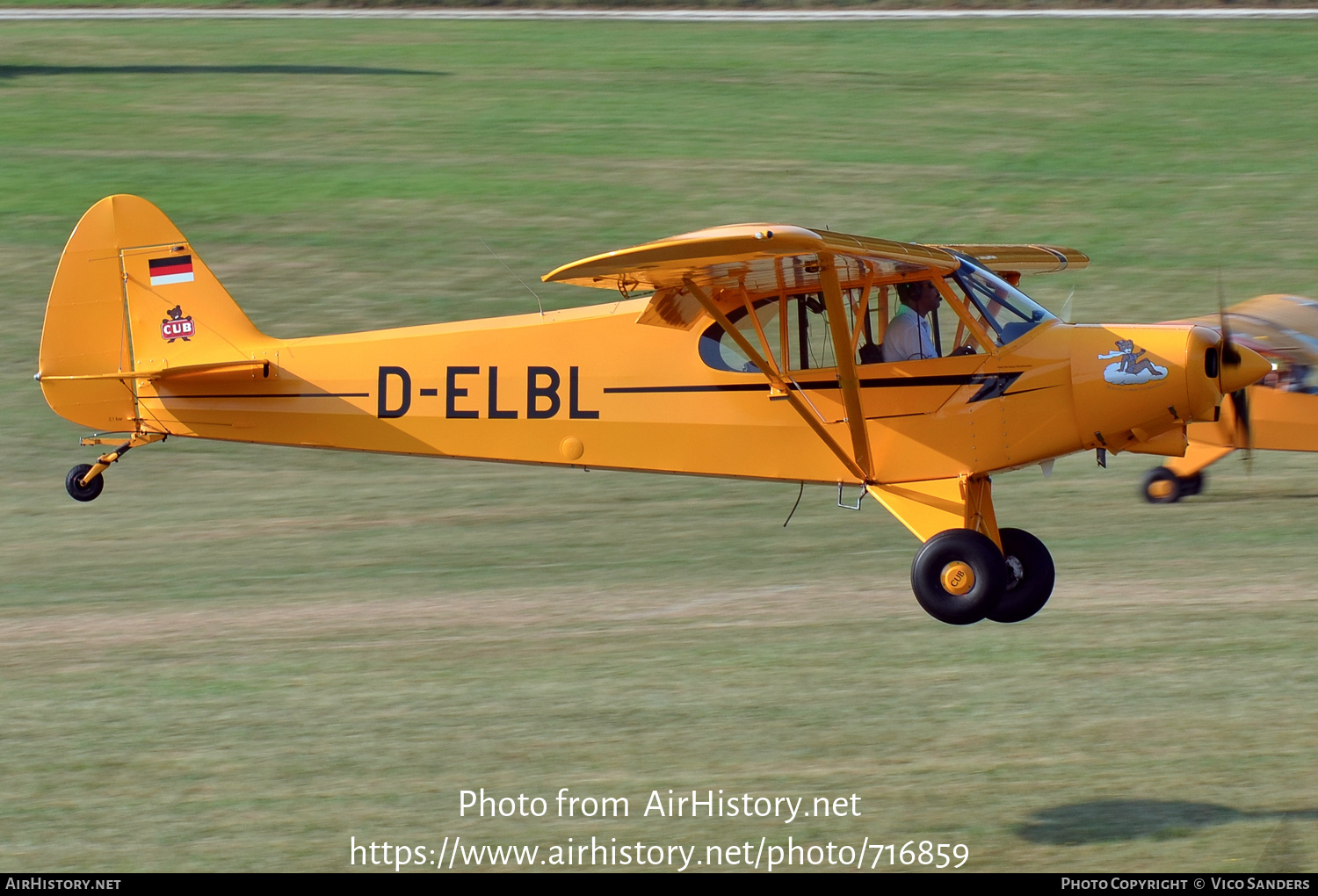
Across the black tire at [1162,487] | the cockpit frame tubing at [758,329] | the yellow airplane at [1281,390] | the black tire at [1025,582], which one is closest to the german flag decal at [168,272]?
the cockpit frame tubing at [758,329]

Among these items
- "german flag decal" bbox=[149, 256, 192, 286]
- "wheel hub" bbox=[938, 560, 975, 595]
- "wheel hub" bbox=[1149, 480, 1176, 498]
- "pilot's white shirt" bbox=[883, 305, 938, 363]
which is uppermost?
"german flag decal" bbox=[149, 256, 192, 286]

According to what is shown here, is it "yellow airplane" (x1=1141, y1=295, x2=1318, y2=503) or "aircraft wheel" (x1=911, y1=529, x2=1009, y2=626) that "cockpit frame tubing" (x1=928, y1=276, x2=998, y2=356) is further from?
"yellow airplane" (x1=1141, y1=295, x2=1318, y2=503)

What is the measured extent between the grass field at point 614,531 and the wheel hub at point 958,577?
961 mm

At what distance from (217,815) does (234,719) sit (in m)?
1.65

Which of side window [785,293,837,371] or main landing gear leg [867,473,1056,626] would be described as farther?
side window [785,293,837,371]

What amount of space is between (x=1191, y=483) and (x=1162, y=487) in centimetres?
30

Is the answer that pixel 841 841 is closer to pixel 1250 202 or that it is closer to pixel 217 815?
pixel 217 815

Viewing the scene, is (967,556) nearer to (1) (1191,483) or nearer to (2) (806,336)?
(2) (806,336)

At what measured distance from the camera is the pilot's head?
9945 mm

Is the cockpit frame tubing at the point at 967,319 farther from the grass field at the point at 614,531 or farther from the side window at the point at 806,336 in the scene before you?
the grass field at the point at 614,531

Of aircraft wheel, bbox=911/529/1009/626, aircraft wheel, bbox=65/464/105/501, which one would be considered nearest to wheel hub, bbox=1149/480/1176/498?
aircraft wheel, bbox=911/529/1009/626

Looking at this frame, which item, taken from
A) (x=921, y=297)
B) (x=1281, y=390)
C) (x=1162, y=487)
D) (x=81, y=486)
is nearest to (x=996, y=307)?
(x=921, y=297)

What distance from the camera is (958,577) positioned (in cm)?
971

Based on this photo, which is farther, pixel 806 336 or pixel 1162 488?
pixel 1162 488
